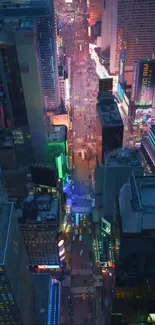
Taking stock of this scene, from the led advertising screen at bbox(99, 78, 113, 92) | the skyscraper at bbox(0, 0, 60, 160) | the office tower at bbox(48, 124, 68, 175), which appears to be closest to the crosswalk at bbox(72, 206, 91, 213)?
the office tower at bbox(48, 124, 68, 175)

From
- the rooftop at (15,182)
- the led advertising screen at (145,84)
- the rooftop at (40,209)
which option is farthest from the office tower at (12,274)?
the led advertising screen at (145,84)

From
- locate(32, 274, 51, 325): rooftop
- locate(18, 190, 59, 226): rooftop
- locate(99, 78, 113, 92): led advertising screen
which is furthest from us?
locate(99, 78, 113, 92): led advertising screen

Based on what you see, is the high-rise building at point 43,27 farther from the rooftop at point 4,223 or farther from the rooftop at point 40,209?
the rooftop at point 4,223

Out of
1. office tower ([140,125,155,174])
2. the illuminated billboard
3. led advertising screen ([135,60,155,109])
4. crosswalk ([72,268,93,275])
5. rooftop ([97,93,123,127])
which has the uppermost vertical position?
led advertising screen ([135,60,155,109])

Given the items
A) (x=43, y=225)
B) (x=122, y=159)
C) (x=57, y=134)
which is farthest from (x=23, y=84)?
(x=43, y=225)

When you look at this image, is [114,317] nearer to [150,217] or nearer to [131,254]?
[131,254]

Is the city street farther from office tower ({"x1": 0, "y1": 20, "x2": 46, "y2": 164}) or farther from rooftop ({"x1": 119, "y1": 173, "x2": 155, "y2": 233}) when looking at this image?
rooftop ({"x1": 119, "y1": 173, "x2": 155, "y2": 233})
